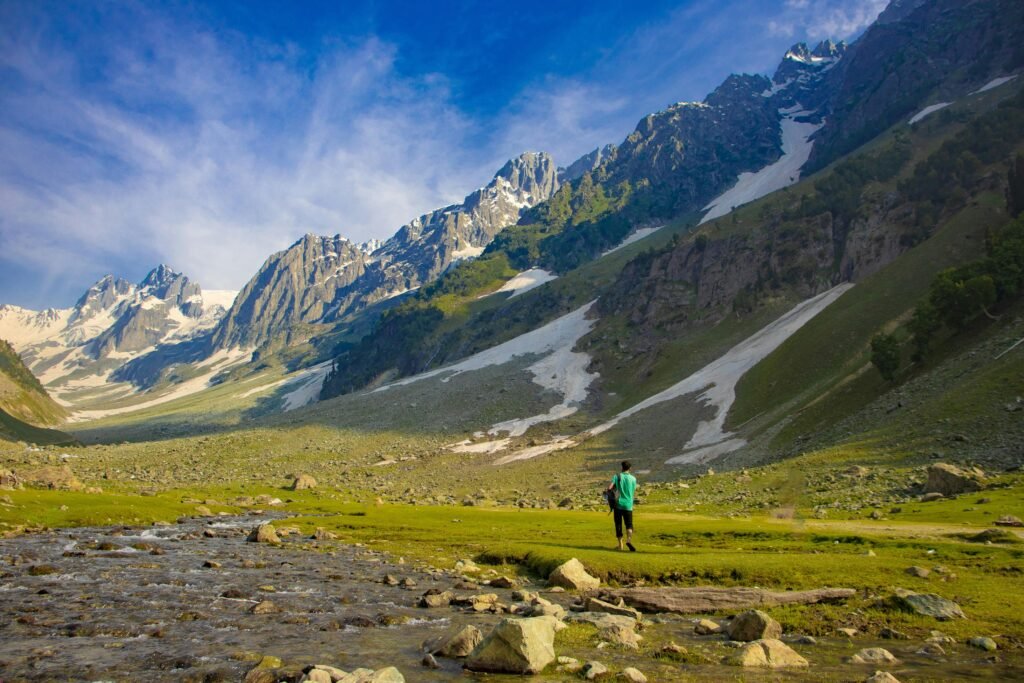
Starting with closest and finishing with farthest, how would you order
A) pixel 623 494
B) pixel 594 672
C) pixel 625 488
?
pixel 594 672 < pixel 625 488 < pixel 623 494

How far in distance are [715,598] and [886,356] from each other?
6510 centimetres

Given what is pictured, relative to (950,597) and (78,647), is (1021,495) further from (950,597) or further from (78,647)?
(78,647)

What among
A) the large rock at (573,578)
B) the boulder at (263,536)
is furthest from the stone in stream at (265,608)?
the boulder at (263,536)

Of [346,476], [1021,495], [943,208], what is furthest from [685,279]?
[1021,495]

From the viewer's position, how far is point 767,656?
41.7 ft

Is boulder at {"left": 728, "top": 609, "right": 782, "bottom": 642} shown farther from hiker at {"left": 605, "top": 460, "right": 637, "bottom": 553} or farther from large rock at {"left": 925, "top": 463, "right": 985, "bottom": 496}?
large rock at {"left": 925, "top": 463, "right": 985, "bottom": 496}

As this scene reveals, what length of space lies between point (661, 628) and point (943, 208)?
13636 cm

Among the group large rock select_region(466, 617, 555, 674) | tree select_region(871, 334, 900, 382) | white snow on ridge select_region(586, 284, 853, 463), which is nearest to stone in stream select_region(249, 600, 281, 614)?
large rock select_region(466, 617, 555, 674)

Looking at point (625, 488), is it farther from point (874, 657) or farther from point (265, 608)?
point (265, 608)

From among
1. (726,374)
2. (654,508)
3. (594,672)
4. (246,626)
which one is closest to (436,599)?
(246,626)

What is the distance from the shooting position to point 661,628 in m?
17.0

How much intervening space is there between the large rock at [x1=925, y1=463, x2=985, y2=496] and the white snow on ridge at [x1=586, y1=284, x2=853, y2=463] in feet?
132

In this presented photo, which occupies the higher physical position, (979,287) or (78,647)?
(979,287)

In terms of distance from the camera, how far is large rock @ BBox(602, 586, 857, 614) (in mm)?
18348
